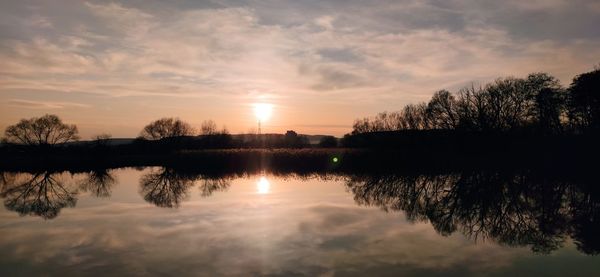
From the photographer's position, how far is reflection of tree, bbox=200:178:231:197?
77.2ft

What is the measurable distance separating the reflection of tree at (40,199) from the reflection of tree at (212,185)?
670cm

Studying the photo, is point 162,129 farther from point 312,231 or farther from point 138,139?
point 312,231

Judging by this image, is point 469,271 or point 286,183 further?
point 286,183

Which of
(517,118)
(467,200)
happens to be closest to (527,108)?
(517,118)

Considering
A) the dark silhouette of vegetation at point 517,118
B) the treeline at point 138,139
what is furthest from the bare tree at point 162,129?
the dark silhouette of vegetation at point 517,118

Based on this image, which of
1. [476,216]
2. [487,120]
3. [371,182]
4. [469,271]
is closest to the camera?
[469,271]

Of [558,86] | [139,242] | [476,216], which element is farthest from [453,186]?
[558,86]

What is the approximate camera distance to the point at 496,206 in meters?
17.2

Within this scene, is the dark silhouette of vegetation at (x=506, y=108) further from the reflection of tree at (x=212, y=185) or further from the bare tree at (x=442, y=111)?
the reflection of tree at (x=212, y=185)

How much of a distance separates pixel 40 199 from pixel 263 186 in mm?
12584

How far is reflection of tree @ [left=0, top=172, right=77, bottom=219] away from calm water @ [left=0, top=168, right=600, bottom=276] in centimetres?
10

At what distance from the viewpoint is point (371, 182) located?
26.6 m

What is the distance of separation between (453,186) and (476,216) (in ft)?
30.2

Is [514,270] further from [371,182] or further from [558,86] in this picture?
[558,86]
